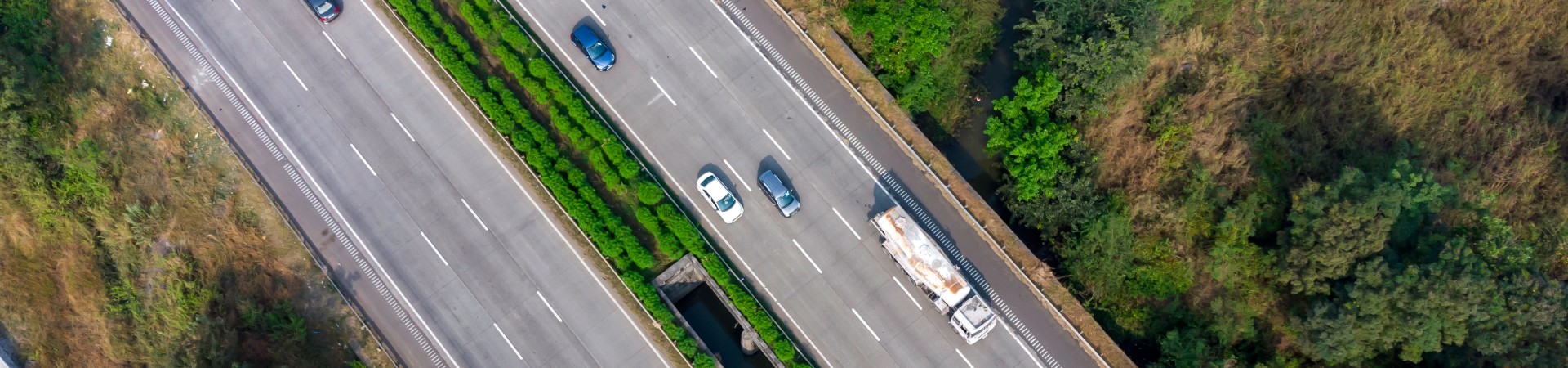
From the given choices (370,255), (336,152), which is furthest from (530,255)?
(336,152)

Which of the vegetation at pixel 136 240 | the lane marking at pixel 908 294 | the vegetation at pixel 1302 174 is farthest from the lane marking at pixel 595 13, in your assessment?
the vegetation at pixel 1302 174

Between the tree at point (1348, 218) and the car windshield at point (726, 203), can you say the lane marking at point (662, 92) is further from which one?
the tree at point (1348, 218)

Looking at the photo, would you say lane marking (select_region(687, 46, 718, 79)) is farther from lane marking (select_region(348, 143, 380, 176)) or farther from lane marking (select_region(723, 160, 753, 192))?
lane marking (select_region(348, 143, 380, 176))

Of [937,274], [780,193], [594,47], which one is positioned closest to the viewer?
[937,274]

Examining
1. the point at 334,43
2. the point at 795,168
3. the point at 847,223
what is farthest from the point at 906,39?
the point at 334,43

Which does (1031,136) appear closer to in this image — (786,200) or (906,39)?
(906,39)

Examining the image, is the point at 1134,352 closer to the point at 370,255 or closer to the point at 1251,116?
the point at 1251,116

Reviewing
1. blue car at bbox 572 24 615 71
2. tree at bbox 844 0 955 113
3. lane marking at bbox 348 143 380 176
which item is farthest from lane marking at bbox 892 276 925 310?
lane marking at bbox 348 143 380 176
